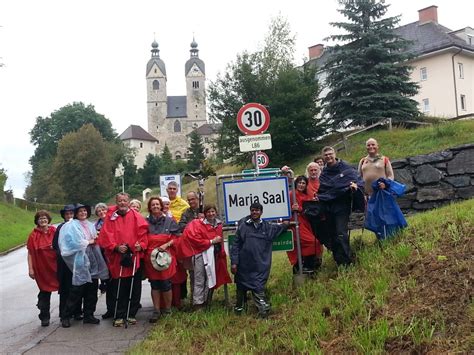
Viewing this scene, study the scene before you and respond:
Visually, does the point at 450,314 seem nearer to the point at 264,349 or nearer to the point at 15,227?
the point at 264,349

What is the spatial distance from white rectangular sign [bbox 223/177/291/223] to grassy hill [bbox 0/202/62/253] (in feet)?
67.0

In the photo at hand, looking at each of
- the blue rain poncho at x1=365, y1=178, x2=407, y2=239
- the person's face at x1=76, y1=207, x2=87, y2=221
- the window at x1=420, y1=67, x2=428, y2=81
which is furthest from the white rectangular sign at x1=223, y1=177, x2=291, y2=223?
the window at x1=420, y1=67, x2=428, y2=81

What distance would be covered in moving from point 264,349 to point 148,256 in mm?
2625

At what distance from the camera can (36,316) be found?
902 centimetres

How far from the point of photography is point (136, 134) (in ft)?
407

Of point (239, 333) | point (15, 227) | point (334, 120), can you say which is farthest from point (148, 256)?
point (15, 227)

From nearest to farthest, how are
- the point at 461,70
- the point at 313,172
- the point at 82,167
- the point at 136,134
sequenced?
the point at 313,172 < the point at 461,70 < the point at 82,167 < the point at 136,134

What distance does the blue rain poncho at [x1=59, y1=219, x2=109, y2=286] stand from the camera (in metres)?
7.86

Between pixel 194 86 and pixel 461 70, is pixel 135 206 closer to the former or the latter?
pixel 461 70

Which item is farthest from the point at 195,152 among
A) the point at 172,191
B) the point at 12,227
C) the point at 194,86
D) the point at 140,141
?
the point at 172,191

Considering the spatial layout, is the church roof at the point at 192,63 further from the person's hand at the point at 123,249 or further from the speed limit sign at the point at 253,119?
the person's hand at the point at 123,249

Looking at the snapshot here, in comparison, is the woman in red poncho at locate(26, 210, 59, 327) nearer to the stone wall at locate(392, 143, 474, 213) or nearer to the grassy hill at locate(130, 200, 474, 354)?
the grassy hill at locate(130, 200, 474, 354)

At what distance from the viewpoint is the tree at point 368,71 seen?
77.2 feet

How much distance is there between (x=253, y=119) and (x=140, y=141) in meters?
117
